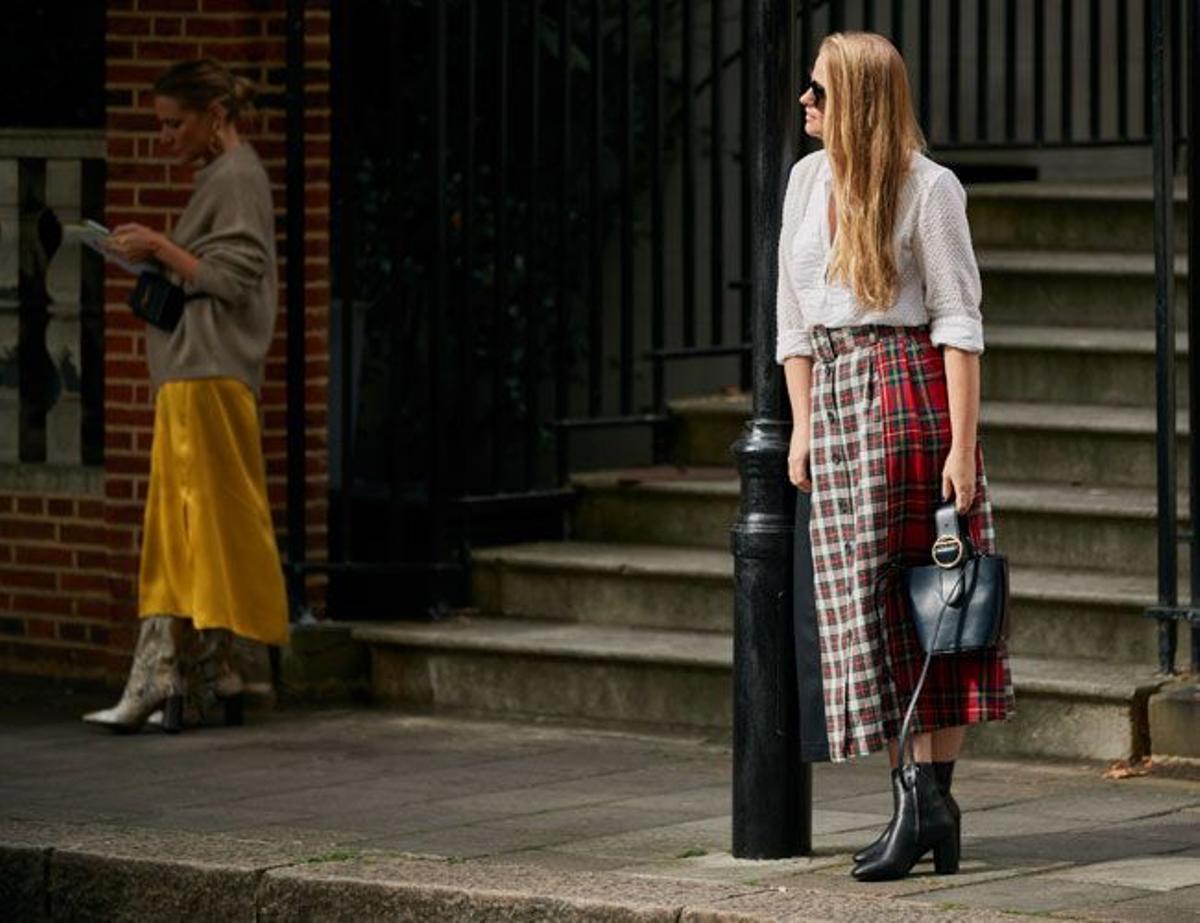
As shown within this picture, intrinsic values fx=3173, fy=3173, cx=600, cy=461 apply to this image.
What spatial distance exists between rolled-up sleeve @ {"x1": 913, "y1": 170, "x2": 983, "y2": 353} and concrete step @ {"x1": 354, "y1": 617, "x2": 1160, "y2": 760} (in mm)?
2113

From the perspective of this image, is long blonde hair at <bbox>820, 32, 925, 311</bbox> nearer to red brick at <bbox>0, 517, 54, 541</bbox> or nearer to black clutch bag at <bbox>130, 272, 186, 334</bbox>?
black clutch bag at <bbox>130, 272, 186, 334</bbox>

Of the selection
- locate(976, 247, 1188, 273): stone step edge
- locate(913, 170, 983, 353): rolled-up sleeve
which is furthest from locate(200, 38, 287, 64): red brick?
locate(913, 170, 983, 353): rolled-up sleeve

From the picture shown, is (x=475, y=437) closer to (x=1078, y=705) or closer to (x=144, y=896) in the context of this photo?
(x=1078, y=705)

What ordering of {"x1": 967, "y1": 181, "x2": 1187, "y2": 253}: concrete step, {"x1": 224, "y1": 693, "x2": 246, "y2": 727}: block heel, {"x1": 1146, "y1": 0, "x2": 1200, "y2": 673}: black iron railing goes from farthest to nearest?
{"x1": 967, "y1": 181, "x2": 1187, "y2": 253}: concrete step, {"x1": 224, "y1": 693, "x2": 246, "y2": 727}: block heel, {"x1": 1146, "y1": 0, "x2": 1200, "y2": 673}: black iron railing

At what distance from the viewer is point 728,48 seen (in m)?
12.7

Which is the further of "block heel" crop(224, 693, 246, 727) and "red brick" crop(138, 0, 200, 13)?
"red brick" crop(138, 0, 200, 13)

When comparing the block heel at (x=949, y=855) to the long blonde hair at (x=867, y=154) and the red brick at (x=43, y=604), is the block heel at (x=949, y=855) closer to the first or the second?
the long blonde hair at (x=867, y=154)

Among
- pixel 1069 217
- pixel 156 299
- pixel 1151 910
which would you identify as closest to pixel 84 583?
pixel 156 299

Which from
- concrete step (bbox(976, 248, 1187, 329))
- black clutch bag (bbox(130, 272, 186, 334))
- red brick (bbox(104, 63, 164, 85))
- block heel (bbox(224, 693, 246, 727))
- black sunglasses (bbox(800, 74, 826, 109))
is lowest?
block heel (bbox(224, 693, 246, 727))

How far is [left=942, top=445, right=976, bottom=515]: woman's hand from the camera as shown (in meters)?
6.71

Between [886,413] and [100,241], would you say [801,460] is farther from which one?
[100,241]

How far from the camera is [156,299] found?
370 inches

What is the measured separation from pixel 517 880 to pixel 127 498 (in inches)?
157

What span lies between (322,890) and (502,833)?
0.80 metres
